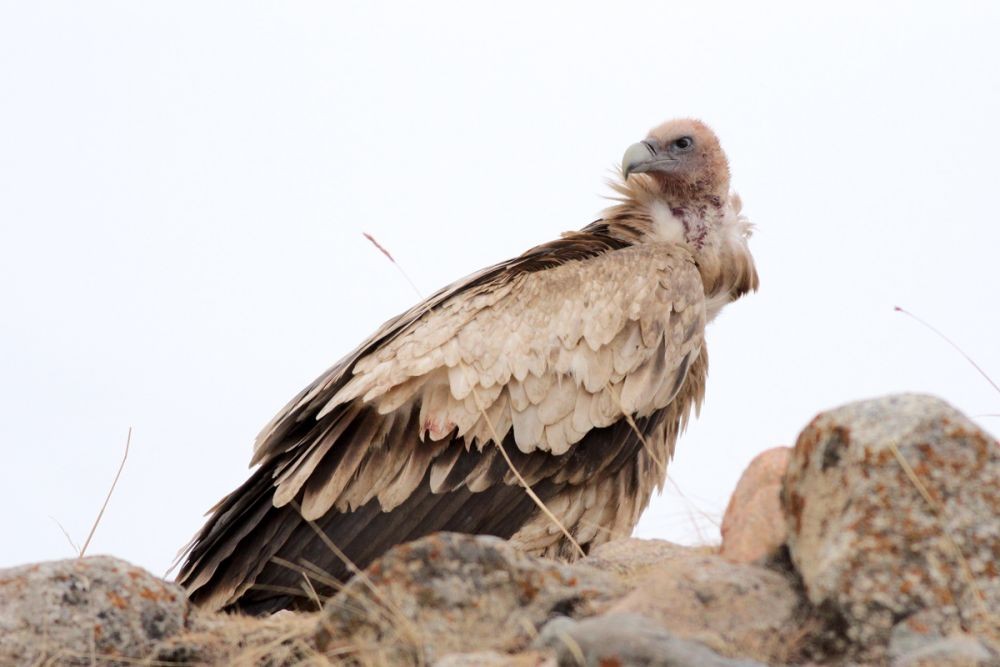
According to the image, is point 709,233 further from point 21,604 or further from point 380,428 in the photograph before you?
point 21,604

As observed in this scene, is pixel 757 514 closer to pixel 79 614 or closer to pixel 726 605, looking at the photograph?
pixel 726 605

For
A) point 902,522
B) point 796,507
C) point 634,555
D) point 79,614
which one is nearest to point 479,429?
point 634,555

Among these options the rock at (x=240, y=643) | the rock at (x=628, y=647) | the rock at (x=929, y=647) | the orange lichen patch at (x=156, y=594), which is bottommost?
the rock at (x=929, y=647)

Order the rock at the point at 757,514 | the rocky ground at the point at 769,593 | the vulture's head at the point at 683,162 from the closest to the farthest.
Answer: the rocky ground at the point at 769,593 < the rock at the point at 757,514 < the vulture's head at the point at 683,162

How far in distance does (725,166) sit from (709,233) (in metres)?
0.62

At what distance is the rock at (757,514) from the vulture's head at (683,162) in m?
3.14

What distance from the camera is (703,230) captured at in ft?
24.1

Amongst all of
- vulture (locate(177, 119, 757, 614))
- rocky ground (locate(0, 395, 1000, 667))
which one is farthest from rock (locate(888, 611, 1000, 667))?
vulture (locate(177, 119, 757, 614))

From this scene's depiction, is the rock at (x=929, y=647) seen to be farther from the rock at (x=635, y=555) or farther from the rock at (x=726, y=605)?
the rock at (x=635, y=555)

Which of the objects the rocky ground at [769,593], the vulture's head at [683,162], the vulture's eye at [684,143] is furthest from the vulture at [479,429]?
the rocky ground at [769,593]

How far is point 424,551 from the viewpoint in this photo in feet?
12.3

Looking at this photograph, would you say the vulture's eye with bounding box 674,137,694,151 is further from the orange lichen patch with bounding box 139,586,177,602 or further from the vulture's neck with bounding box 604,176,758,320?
the orange lichen patch with bounding box 139,586,177,602

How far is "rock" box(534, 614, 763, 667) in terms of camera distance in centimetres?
302

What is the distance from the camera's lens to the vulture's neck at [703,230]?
23.7 feet
